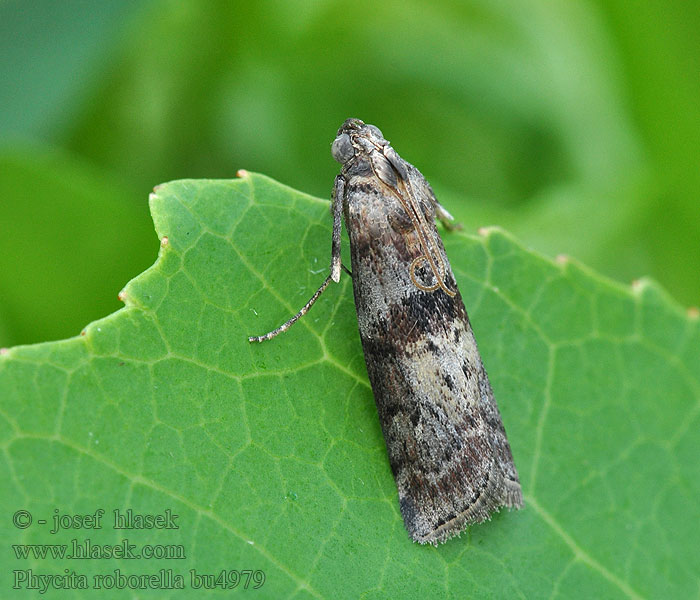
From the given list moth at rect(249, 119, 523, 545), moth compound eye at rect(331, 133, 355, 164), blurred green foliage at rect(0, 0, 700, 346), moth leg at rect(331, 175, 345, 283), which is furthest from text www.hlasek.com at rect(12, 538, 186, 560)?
moth compound eye at rect(331, 133, 355, 164)

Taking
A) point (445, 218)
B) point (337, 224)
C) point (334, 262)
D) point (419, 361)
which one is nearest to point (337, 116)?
point (445, 218)

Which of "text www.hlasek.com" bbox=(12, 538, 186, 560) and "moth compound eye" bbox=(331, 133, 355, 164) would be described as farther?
"moth compound eye" bbox=(331, 133, 355, 164)

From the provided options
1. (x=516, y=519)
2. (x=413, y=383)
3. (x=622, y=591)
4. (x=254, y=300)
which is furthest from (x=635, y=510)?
(x=254, y=300)

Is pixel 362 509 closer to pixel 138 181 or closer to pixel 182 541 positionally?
pixel 182 541

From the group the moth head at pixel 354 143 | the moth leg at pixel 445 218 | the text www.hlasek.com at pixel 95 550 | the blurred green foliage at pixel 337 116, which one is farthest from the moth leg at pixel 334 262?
the blurred green foliage at pixel 337 116

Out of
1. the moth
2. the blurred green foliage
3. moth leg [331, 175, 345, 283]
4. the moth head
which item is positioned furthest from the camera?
the blurred green foliage

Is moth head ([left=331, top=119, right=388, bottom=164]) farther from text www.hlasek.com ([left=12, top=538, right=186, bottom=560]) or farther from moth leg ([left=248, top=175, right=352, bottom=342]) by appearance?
text www.hlasek.com ([left=12, top=538, right=186, bottom=560])

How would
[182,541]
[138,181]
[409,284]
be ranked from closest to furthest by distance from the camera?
[182,541], [409,284], [138,181]

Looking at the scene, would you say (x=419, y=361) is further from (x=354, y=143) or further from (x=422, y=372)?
(x=354, y=143)
